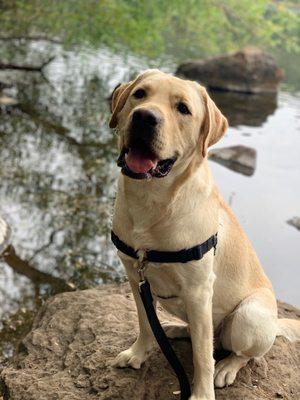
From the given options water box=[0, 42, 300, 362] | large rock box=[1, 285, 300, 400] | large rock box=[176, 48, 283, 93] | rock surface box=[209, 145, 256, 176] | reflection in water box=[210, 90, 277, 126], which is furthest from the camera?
large rock box=[176, 48, 283, 93]

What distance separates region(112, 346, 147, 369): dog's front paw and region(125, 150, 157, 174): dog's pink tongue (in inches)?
57.4

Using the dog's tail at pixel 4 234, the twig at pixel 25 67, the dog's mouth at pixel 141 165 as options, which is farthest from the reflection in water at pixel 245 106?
the dog's mouth at pixel 141 165

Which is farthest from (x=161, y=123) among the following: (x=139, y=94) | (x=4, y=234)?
(x=4, y=234)

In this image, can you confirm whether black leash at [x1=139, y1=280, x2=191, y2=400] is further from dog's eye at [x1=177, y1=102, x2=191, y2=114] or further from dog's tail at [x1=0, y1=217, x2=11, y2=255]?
dog's tail at [x1=0, y1=217, x2=11, y2=255]

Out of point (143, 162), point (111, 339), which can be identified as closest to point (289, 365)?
point (111, 339)

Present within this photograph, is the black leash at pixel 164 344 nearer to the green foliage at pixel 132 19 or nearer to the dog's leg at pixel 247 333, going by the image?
the dog's leg at pixel 247 333

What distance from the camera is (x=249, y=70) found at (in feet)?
59.8

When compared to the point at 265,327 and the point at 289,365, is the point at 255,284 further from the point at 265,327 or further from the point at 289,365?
the point at 289,365

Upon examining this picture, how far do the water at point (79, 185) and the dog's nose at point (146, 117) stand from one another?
3039mm

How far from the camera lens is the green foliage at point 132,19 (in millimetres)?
13688

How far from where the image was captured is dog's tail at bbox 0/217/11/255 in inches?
250

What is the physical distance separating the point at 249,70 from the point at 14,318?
14969 mm

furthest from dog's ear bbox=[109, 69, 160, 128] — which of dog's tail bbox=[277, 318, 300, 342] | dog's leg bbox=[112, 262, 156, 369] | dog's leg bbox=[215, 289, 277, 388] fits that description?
dog's tail bbox=[277, 318, 300, 342]

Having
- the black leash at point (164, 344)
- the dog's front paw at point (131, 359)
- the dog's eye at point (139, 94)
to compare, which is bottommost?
the dog's front paw at point (131, 359)
